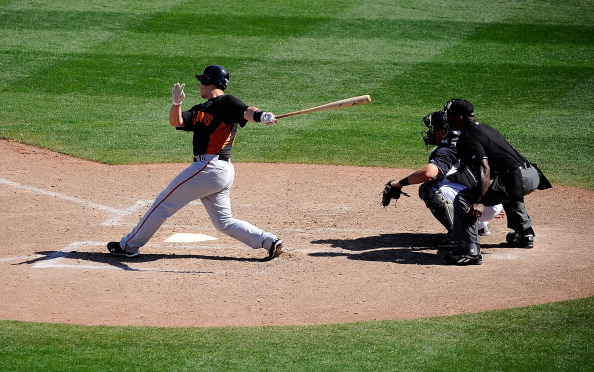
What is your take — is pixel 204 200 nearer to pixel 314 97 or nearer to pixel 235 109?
pixel 235 109

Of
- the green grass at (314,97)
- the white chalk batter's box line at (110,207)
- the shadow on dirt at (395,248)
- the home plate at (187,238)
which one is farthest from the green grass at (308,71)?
the home plate at (187,238)

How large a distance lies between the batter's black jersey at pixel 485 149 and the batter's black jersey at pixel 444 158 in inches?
12.4

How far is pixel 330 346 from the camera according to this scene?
20.2ft

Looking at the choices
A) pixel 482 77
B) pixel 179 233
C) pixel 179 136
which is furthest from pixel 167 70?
pixel 179 233

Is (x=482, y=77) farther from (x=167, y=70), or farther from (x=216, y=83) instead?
(x=216, y=83)

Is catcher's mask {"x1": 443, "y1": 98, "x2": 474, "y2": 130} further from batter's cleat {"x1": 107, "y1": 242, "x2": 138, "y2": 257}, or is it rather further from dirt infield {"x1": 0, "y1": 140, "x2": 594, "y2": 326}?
batter's cleat {"x1": 107, "y1": 242, "x2": 138, "y2": 257}

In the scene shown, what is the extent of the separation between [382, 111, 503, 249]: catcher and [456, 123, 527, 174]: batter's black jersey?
0.40m

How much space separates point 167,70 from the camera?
1638 centimetres

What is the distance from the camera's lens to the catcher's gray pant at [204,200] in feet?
26.1

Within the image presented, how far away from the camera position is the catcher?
27.7ft

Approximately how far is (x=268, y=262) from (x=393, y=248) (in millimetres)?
1289

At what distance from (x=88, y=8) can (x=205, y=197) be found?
1264 centimetres

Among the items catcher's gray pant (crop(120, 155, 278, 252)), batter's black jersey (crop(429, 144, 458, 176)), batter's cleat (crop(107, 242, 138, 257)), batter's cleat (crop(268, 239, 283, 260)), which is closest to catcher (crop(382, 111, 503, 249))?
batter's black jersey (crop(429, 144, 458, 176))

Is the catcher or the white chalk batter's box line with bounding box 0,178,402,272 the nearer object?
the white chalk batter's box line with bounding box 0,178,402,272
